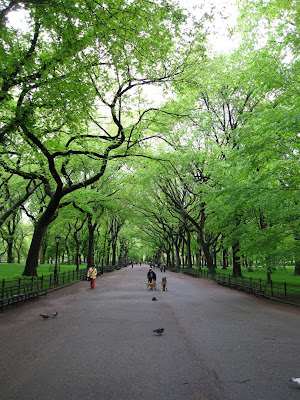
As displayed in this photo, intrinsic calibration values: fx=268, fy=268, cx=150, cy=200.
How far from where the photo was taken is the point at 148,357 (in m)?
5.40

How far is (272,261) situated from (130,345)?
9.26 m

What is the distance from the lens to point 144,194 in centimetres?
3991

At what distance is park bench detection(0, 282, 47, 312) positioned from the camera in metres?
11.1

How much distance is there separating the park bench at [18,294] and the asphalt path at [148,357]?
1.78 meters

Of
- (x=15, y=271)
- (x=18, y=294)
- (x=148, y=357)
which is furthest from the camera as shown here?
(x=15, y=271)

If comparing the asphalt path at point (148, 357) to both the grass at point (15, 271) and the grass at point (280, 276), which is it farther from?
the grass at point (15, 271)

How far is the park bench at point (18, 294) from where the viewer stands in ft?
36.5

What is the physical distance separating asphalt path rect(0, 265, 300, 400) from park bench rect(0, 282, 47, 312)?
1785 mm

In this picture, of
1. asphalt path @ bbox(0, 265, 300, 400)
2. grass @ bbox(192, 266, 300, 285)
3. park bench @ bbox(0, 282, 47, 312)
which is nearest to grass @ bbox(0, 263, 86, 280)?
park bench @ bbox(0, 282, 47, 312)

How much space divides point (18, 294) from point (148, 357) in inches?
358

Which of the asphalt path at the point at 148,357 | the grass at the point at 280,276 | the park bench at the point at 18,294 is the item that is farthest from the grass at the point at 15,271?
the grass at the point at 280,276

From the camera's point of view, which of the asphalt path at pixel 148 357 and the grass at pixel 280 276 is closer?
the asphalt path at pixel 148 357

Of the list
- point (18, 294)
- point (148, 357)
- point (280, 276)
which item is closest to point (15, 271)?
point (18, 294)

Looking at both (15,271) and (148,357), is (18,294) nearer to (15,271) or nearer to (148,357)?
(148,357)
